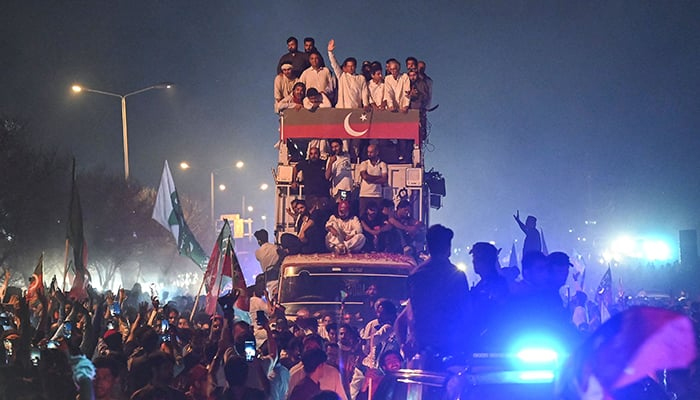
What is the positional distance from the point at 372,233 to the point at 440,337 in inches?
338

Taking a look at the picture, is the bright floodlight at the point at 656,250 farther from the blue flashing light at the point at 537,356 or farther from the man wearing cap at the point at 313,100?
the blue flashing light at the point at 537,356

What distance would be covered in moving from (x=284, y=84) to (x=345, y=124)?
244 cm

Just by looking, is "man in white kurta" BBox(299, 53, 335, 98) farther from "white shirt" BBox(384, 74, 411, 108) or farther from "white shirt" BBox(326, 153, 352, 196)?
"white shirt" BBox(326, 153, 352, 196)

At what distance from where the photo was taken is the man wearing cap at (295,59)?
62.8 feet

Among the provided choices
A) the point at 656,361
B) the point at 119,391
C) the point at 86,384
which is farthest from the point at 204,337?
the point at 656,361

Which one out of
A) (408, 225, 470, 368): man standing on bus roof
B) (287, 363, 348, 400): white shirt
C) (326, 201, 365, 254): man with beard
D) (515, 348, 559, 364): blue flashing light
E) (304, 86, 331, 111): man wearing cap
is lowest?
(287, 363, 348, 400): white shirt

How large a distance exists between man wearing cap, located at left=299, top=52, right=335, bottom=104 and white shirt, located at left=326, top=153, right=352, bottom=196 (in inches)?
88.0

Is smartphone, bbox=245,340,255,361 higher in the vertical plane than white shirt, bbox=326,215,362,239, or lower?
lower

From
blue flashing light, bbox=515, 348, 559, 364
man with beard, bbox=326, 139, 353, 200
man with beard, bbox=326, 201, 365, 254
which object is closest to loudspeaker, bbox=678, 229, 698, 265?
man with beard, bbox=326, 139, 353, 200

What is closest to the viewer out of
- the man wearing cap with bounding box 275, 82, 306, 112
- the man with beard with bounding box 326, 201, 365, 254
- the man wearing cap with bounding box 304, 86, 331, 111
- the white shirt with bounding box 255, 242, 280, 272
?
the man with beard with bounding box 326, 201, 365, 254

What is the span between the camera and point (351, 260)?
13.2m

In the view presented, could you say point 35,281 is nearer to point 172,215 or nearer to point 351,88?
point 172,215

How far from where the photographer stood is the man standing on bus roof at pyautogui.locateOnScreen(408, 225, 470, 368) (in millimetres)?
6699

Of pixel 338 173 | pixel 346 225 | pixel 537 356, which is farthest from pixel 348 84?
pixel 537 356
